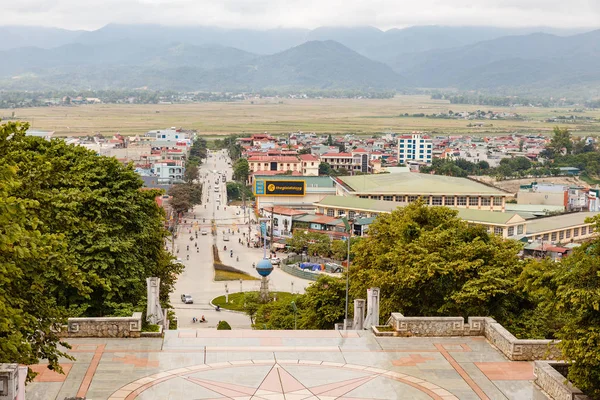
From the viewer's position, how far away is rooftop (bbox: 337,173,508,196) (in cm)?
7756

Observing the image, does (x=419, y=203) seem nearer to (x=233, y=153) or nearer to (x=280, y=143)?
(x=233, y=153)

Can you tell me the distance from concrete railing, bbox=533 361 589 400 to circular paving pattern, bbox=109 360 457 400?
4.41 feet

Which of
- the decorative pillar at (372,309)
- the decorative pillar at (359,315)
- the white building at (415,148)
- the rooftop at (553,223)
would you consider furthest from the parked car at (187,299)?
the white building at (415,148)

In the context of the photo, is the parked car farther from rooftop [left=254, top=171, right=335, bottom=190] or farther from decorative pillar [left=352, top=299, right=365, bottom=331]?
rooftop [left=254, top=171, right=335, bottom=190]

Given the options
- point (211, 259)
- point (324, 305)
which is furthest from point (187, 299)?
point (324, 305)

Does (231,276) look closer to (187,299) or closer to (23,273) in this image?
(187,299)

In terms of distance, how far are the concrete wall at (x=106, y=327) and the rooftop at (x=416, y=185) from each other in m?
61.0

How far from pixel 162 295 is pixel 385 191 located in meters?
54.9

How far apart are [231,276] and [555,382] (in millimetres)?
43078

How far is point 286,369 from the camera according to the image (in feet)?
49.6

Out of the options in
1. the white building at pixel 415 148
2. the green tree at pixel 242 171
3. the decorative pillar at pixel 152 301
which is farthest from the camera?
the white building at pixel 415 148

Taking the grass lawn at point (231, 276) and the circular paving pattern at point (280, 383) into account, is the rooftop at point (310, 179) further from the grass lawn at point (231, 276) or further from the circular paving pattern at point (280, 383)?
the circular paving pattern at point (280, 383)

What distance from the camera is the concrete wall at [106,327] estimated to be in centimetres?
1642

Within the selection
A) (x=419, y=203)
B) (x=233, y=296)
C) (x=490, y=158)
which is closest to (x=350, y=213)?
(x=233, y=296)
